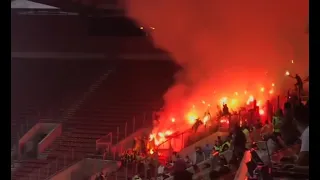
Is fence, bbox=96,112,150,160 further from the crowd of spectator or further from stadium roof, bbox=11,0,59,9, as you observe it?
stadium roof, bbox=11,0,59,9

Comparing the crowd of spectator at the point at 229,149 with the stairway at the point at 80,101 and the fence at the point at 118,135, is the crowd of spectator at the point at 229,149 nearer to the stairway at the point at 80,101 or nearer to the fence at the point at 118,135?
the fence at the point at 118,135

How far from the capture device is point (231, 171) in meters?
2.15

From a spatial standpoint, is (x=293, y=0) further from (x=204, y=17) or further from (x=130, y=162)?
(x=130, y=162)

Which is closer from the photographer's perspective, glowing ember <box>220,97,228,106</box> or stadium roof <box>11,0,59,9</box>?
glowing ember <box>220,97,228,106</box>

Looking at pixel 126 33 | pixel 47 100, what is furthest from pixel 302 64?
pixel 47 100

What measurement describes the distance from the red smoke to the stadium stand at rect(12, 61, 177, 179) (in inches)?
3.2

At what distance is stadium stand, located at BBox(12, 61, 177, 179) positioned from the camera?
7.59 ft

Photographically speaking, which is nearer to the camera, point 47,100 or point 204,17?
point 204,17

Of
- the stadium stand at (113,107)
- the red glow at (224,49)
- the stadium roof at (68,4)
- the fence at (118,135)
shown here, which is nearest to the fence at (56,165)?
the stadium stand at (113,107)

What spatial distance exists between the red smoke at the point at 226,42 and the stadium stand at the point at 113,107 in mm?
82

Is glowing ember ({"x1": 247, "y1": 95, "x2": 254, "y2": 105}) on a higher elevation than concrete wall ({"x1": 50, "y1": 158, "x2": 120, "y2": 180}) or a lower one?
higher

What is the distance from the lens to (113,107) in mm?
2354

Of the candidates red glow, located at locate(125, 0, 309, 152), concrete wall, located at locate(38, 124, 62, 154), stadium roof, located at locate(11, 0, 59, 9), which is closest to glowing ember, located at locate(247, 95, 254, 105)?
red glow, located at locate(125, 0, 309, 152)
